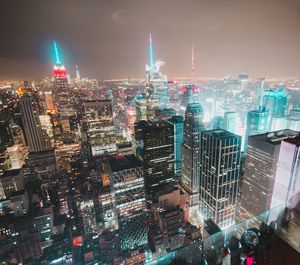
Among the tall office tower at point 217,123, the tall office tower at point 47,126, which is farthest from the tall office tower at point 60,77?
the tall office tower at point 217,123

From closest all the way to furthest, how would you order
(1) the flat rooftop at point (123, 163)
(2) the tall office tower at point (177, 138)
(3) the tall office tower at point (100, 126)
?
(1) the flat rooftop at point (123, 163) → (2) the tall office tower at point (177, 138) → (3) the tall office tower at point (100, 126)

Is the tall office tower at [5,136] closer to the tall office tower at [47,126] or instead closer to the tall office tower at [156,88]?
the tall office tower at [47,126]

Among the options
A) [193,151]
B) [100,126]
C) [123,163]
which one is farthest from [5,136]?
[193,151]

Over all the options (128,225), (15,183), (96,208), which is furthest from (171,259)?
(15,183)

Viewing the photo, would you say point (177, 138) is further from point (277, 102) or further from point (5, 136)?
point (5, 136)

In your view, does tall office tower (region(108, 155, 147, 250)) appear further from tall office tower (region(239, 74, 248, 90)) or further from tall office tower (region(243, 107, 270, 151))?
tall office tower (region(239, 74, 248, 90))

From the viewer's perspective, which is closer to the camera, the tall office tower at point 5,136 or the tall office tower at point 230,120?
the tall office tower at point 5,136

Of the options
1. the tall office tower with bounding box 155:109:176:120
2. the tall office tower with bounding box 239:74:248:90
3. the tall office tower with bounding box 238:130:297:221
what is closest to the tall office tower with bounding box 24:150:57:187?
the tall office tower with bounding box 155:109:176:120
